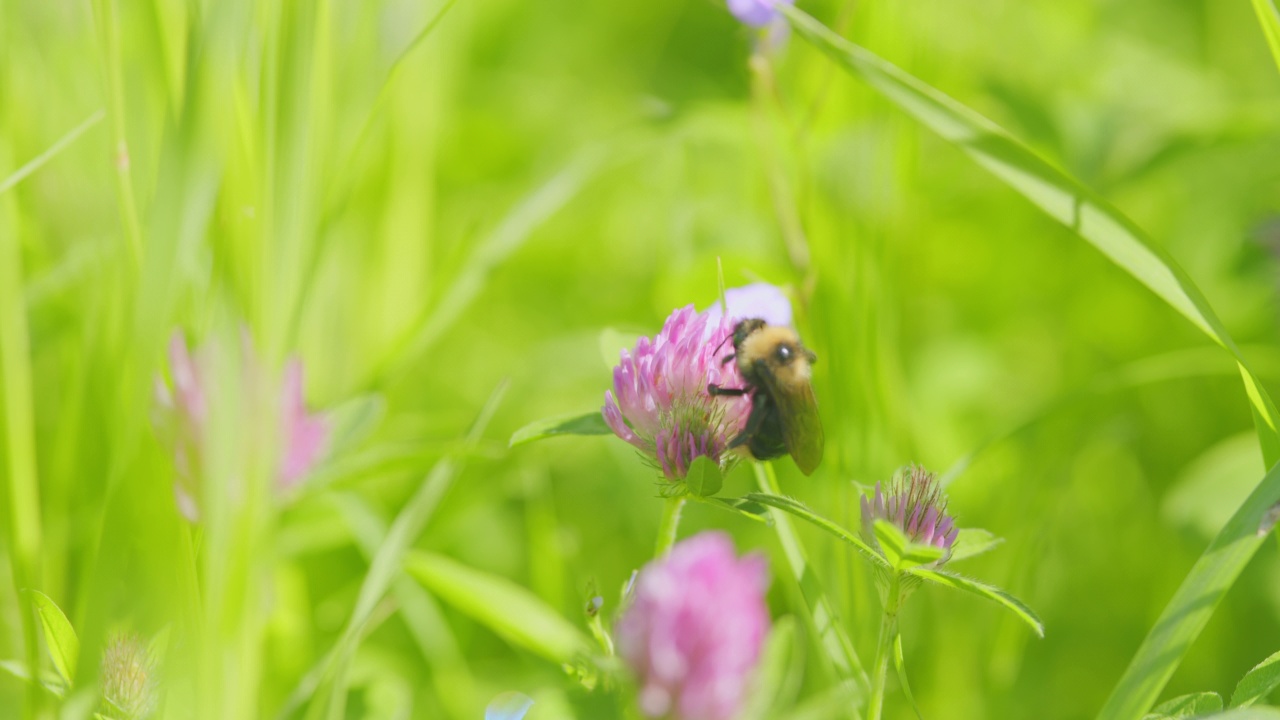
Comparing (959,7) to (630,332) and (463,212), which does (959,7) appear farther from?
(630,332)

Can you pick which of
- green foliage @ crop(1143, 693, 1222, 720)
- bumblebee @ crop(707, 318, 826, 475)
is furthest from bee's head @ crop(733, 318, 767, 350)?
green foliage @ crop(1143, 693, 1222, 720)

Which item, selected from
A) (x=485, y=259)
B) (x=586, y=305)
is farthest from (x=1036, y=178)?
(x=586, y=305)

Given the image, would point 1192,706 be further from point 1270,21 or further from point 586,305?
point 586,305

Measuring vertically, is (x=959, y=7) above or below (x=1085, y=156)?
above

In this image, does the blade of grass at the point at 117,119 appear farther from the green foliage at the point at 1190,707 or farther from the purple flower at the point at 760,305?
the green foliage at the point at 1190,707

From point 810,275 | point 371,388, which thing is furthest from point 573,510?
point 810,275
